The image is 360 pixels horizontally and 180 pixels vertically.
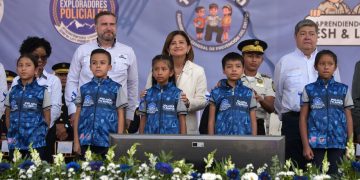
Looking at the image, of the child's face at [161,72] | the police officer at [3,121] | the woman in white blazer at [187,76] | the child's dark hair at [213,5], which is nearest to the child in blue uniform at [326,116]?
the woman in white blazer at [187,76]

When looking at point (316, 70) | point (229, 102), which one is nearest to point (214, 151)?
point (229, 102)

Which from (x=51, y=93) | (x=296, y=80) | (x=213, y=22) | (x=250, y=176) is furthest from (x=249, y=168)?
(x=213, y=22)

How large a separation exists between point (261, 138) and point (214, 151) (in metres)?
0.20

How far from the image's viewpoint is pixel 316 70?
5.31m

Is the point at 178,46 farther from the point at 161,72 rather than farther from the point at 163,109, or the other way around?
the point at 163,109

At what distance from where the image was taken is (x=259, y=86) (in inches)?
229

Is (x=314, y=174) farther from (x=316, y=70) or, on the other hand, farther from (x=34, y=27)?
(x=34, y=27)

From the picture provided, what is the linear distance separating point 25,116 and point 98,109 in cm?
61

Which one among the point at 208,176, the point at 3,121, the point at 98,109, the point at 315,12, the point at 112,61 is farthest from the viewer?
the point at 315,12

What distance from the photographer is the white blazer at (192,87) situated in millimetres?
5484

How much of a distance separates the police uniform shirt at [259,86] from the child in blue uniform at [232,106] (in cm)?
51

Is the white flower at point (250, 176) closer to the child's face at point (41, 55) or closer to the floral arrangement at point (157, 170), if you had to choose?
the floral arrangement at point (157, 170)

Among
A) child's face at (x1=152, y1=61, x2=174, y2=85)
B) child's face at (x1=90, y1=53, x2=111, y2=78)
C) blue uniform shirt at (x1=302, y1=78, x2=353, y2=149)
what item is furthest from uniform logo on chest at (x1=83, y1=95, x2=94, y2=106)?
blue uniform shirt at (x1=302, y1=78, x2=353, y2=149)

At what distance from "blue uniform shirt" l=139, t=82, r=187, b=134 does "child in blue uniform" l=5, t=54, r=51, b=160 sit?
0.82 meters
